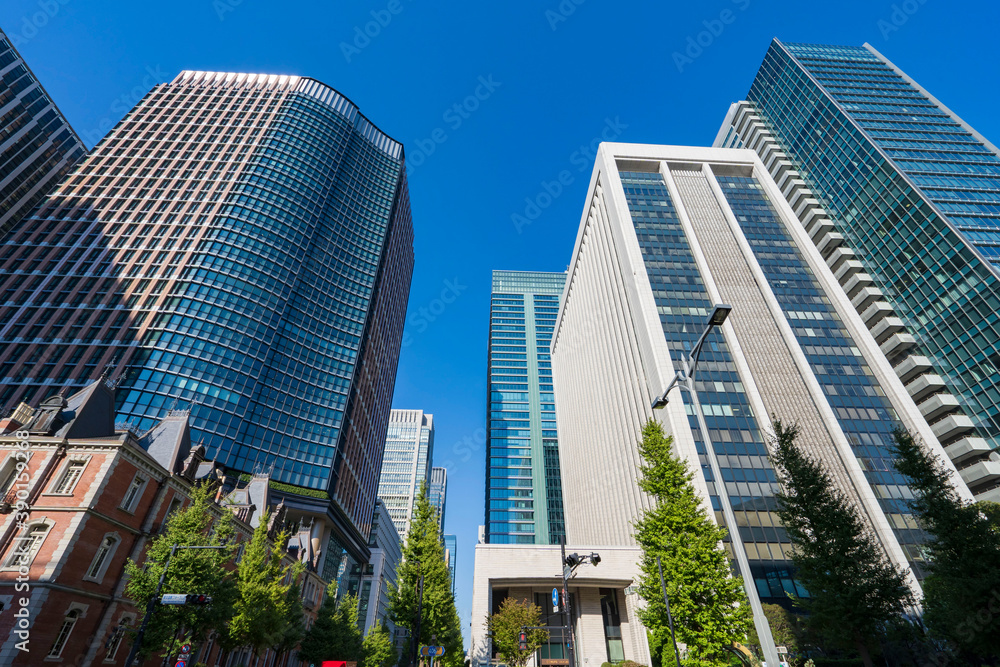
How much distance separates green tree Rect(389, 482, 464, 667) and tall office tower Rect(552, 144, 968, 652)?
18.1 meters

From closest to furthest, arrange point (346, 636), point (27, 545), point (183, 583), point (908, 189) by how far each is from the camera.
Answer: point (183, 583) < point (27, 545) < point (346, 636) < point (908, 189)

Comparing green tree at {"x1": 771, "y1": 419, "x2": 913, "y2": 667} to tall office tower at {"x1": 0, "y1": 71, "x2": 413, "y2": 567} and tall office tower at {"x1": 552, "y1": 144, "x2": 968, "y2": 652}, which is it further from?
tall office tower at {"x1": 0, "y1": 71, "x2": 413, "y2": 567}

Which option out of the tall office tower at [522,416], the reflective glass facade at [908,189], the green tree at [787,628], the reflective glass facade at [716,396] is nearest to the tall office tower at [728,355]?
the reflective glass facade at [716,396]

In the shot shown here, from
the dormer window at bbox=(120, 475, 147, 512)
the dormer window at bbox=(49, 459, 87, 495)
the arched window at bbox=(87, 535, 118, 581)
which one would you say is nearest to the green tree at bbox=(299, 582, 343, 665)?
the arched window at bbox=(87, 535, 118, 581)

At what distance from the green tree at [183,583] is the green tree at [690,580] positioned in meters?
21.8

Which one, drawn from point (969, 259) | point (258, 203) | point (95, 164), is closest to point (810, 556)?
point (969, 259)

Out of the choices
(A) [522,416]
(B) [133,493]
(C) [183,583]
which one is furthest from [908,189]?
(B) [133,493]

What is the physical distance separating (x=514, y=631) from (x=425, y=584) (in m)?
9.41

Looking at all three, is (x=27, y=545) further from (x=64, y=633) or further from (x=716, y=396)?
(x=716, y=396)

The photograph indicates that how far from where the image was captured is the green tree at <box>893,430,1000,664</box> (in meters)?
19.6

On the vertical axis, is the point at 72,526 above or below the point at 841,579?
above

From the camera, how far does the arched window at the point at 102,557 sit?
79.3 feet

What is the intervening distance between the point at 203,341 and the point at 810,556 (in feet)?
219

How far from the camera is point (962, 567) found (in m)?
20.7
